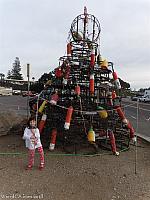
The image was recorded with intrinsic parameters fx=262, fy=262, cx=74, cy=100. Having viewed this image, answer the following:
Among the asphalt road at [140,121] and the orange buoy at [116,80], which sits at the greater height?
the orange buoy at [116,80]

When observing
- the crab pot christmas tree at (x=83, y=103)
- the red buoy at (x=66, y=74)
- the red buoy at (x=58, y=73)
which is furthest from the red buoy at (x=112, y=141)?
the red buoy at (x=58, y=73)

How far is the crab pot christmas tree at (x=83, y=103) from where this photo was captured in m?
7.18

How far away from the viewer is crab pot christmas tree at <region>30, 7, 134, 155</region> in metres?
7.18

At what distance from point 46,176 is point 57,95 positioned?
2643 millimetres

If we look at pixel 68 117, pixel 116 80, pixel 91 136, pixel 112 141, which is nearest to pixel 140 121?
pixel 116 80

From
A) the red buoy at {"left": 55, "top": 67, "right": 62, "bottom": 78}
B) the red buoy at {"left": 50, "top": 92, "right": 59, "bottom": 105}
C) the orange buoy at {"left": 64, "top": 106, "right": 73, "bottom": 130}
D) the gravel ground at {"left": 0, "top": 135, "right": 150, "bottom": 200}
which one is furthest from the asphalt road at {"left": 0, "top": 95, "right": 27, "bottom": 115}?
the gravel ground at {"left": 0, "top": 135, "right": 150, "bottom": 200}

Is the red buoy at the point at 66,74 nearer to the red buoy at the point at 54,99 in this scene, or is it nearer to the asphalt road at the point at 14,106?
the red buoy at the point at 54,99

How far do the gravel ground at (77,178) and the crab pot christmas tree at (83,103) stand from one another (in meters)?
0.79

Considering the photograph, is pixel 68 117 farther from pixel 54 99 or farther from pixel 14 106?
pixel 14 106

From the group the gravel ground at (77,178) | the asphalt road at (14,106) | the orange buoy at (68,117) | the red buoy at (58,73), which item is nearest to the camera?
the gravel ground at (77,178)

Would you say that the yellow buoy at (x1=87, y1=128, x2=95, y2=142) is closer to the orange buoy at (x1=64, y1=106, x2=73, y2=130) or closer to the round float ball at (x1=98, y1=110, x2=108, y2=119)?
the round float ball at (x1=98, y1=110, x2=108, y2=119)

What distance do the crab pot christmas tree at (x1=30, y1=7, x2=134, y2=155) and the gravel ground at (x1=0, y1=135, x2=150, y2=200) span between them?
2.58 feet

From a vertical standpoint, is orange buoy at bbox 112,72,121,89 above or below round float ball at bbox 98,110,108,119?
above

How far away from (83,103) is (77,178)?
2436mm
